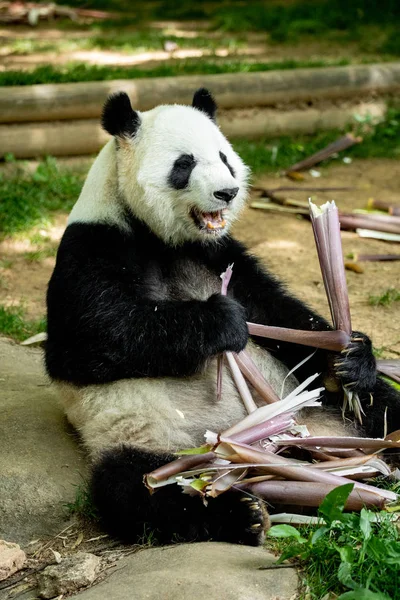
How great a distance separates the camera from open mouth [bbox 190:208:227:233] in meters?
4.07

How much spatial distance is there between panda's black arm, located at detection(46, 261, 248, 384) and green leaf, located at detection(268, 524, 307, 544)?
94cm

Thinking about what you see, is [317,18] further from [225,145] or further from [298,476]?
[298,476]

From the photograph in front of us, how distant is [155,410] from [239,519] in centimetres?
71

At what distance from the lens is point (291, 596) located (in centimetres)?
292

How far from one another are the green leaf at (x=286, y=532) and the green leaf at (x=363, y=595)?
401 mm

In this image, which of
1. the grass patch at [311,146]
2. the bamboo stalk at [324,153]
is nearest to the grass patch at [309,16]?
the grass patch at [311,146]

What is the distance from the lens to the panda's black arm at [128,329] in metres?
3.85

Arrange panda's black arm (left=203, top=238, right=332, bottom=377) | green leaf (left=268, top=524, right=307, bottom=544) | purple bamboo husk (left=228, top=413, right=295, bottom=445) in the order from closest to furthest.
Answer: green leaf (left=268, top=524, right=307, bottom=544), purple bamboo husk (left=228, top=413, right=295, bottom=445), panda's black arm (left=203, top=238, right=332, bottom=377)

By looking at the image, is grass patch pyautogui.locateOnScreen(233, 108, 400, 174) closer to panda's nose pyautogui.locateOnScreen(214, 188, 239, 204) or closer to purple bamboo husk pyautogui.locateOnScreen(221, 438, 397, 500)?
panda's nose pyautogui.locateOnScreen(214, 188, 239, 204)

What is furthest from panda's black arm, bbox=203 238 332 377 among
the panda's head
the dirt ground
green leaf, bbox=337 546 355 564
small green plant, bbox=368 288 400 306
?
small green plant, bbox=368 288 400 306

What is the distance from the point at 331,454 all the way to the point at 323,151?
536 cm

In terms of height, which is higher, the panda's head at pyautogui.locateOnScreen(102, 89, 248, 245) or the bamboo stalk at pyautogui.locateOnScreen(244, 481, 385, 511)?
the panda's head at pyautogui.locateOnScreen(102, 89, 248, 245)

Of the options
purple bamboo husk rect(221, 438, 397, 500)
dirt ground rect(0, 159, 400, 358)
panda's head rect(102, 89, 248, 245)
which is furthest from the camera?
dirt ground rect(0, 159, 400, 358)

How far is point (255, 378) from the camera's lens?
4145 millimetres
